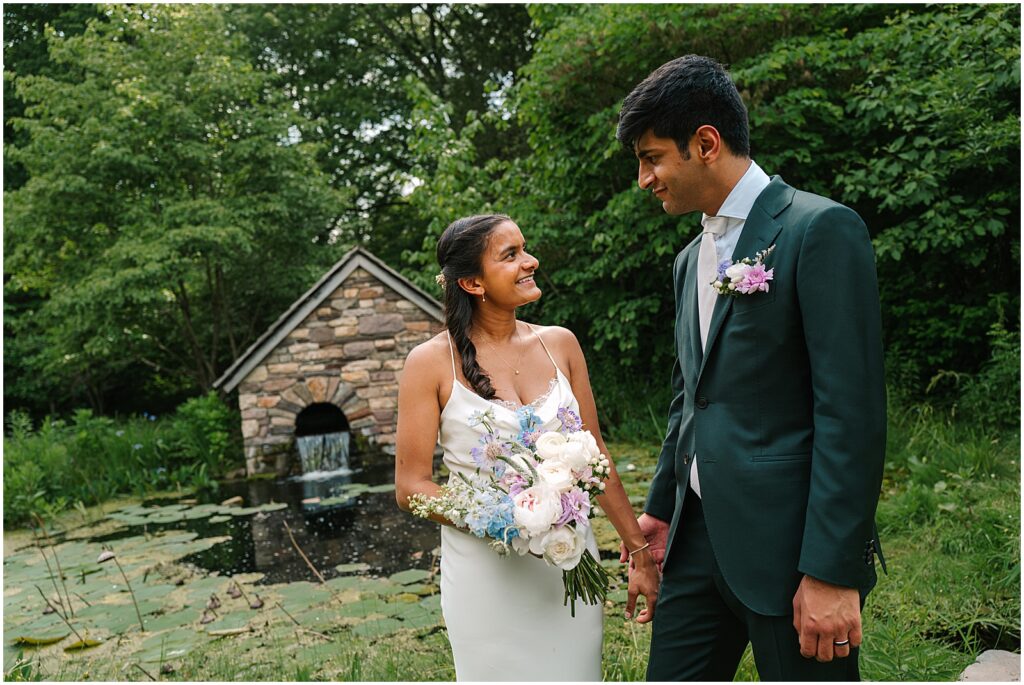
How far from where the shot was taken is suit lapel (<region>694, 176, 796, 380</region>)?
203cm

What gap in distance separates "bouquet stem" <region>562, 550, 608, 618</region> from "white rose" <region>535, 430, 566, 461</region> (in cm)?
34

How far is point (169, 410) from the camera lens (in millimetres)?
18719

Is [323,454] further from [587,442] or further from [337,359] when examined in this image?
[587,442]

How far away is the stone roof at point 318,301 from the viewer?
1037 centimetres

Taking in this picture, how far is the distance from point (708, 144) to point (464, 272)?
87cm

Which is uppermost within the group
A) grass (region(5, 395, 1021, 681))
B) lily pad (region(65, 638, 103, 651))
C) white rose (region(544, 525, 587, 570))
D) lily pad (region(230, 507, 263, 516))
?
white rose (region(544, 525, 587, 570))

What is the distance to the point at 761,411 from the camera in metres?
1.98

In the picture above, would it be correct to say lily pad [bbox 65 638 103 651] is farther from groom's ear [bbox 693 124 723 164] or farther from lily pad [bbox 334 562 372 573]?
groom's ear [bbox 693 124 723 164]

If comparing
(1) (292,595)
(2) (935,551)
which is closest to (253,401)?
(1) (292,595)

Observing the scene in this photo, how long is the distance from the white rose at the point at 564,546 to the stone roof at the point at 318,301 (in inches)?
334

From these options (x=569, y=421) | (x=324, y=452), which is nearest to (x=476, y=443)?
(x=569, y=421)

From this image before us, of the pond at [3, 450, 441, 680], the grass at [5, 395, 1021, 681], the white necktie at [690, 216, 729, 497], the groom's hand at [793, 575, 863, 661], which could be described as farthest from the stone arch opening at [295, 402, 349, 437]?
the groom's hand at [793, 575, 863, 661]

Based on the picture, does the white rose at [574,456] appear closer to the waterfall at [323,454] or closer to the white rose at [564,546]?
the white rose at [564,546]

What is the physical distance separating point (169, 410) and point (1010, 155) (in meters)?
16.8
